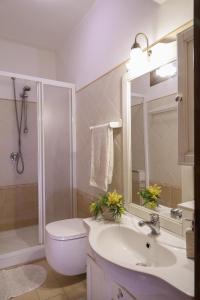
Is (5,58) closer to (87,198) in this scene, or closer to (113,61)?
(113,61)

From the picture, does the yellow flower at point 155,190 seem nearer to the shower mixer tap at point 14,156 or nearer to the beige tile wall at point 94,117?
the beige tile wall at point 94,117

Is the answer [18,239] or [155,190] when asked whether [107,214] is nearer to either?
[155,190]

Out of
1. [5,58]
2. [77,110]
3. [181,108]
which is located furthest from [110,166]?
[5,58]

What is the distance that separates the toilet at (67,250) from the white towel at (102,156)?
47 centimetres

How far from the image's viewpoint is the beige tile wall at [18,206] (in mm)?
2875

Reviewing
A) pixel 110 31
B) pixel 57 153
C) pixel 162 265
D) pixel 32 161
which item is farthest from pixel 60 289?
pixel 110 31

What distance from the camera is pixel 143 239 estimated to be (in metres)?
1.29

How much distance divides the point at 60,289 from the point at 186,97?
74.4 inches

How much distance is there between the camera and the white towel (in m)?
1.77

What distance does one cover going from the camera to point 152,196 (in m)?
1.44

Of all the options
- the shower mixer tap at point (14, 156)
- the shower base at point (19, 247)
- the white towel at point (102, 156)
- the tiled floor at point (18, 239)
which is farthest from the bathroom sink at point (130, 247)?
the shower mixer tap at point (14, 156)

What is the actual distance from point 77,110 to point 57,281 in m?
1.81

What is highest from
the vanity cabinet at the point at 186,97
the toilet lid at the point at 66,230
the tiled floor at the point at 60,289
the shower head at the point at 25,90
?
the shower head at the point at 25,90

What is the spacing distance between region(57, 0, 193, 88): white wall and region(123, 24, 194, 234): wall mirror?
5.3 inches
